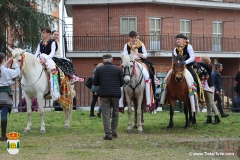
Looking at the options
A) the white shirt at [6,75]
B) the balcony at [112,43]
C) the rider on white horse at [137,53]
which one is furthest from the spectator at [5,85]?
the balcony at [112,43]

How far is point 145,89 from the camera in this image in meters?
14.7

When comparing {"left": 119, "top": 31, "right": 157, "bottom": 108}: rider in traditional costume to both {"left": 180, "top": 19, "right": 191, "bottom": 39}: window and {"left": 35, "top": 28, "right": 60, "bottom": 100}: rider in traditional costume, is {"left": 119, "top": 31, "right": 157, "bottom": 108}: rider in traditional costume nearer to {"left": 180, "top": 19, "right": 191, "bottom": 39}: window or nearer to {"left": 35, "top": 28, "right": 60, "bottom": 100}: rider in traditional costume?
{"left": 35, "top": 28, "right": 60, "bottom": 100}: rider in traditional costume

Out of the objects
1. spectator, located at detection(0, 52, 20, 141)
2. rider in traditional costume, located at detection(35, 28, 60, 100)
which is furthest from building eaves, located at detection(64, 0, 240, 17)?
spectator, located at detection(0, 52, 20, 141)

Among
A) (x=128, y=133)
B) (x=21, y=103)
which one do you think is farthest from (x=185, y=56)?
(x=21, y=103)

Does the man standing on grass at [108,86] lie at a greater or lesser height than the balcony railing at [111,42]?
lesser

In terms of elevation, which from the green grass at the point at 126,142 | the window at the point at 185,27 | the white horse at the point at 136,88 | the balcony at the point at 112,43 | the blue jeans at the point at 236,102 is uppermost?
the window at the point at 185,27

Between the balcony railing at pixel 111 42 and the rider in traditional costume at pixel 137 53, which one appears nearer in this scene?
the rider in traditional costume at pixel 137 53

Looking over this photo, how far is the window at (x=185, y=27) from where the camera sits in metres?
44.8

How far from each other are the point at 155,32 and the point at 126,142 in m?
31.7

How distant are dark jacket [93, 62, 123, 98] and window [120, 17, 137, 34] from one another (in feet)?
98.2

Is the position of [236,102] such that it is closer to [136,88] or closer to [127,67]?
[136,88]

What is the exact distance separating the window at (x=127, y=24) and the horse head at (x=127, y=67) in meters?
28.9

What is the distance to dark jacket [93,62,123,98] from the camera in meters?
13.0

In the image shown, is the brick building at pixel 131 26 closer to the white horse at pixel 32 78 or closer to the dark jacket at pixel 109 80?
the white horse at pixel 32 78
